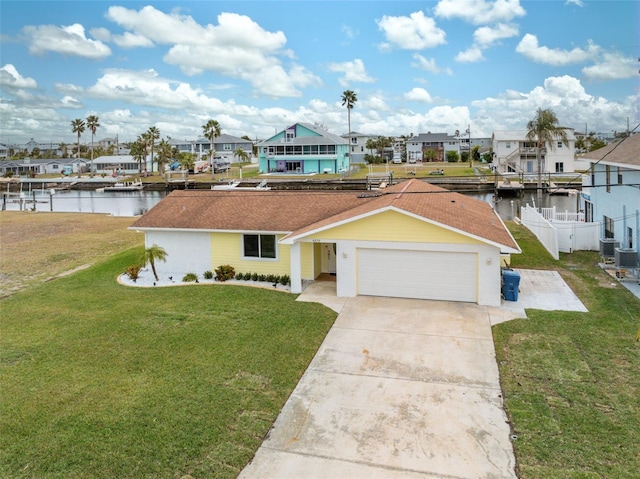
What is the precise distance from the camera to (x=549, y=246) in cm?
2111

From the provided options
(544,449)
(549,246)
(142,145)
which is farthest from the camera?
(142,145)

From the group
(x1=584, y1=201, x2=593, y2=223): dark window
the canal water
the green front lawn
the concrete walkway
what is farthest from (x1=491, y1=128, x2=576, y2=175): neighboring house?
the green front lawn

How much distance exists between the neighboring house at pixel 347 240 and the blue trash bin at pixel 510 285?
55 centimetres

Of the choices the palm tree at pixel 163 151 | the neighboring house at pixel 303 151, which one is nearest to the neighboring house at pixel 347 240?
the neighboring house at pixel 303 151

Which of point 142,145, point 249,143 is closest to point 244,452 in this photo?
point 142,145

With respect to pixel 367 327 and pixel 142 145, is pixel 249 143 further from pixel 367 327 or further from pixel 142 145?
pixel 367 327

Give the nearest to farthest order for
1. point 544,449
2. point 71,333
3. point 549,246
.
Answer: point 544,449 → point 71,333 → point 549,246

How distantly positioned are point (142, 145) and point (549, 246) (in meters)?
89.4

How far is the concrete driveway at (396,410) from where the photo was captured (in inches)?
273

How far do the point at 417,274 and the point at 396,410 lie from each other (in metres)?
6.85

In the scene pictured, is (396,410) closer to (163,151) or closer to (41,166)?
(163,151)

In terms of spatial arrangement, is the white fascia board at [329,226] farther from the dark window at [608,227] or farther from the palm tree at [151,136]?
the palm tree at [151,136]

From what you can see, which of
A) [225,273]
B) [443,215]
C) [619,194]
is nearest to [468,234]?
[443,215]

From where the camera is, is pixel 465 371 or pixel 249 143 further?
pixel 249 143
